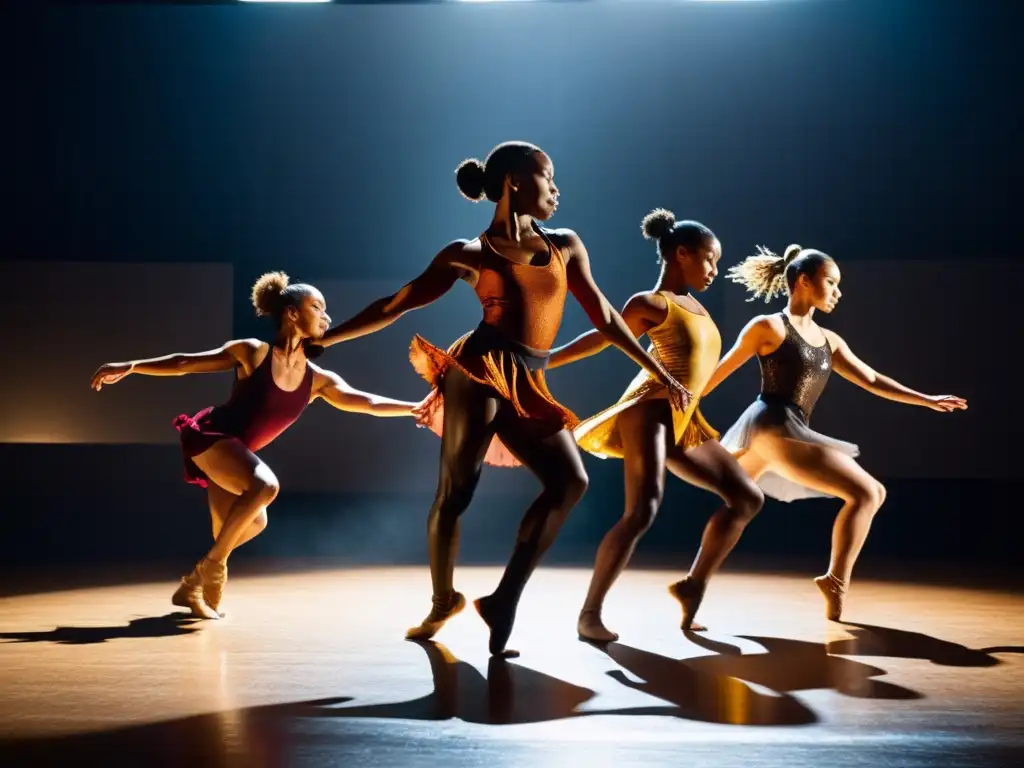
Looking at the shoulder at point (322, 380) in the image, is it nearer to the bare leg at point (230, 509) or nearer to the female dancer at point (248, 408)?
the female dancer at point (248, 408)

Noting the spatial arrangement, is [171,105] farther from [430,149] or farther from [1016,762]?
[1016,762]

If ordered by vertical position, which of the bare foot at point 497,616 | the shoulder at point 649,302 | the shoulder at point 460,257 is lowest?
the bare foot at point 497,616

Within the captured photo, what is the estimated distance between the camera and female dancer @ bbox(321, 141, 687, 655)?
326cm

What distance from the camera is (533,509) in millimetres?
3271

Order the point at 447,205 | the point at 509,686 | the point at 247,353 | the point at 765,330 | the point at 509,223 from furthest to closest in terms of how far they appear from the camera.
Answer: the point at 447,205
the point at 247,353
the point at 765,330
the point at 509,223
the point at 509,686

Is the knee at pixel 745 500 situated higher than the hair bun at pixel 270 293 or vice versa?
the hair bun at pixel 270 293

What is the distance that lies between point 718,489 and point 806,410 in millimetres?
588

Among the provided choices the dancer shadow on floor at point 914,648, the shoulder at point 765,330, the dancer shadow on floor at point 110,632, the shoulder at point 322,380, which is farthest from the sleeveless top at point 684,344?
the dancer shadow on floor at point 110,632

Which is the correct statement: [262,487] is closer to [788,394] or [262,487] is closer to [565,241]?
[565,241]

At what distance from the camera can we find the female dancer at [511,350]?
326 cm

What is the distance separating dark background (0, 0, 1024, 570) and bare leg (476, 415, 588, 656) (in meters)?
3.30

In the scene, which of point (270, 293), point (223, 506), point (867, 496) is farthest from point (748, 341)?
point (223, 506)

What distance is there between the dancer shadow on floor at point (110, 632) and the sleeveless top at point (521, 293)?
4.59 ft

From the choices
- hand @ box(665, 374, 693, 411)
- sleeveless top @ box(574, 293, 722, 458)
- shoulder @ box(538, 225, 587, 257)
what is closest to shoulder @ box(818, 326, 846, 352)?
sleeveless top @ box(574, 293, 722, 458)
